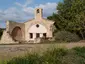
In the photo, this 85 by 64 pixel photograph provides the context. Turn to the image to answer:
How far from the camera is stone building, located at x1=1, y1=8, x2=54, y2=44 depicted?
45.9m

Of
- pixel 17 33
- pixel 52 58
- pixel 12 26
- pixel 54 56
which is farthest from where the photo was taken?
pixel 17 33

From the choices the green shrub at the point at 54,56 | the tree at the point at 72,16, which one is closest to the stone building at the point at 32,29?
the tree at the point at 72,16

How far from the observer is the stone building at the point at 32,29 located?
1806 inches

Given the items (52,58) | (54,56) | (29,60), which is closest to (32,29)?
(54,56)

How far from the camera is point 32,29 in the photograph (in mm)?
47938

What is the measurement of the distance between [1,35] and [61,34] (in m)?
14.2

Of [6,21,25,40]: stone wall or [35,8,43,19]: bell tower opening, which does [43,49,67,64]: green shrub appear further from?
[35,8,43,19]: bell tower opening

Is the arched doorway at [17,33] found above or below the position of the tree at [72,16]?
below

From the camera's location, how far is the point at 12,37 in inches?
1778

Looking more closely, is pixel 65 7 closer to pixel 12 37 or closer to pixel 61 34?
pixel 61 34

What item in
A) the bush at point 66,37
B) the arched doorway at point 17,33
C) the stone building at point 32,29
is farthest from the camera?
the arched doorway at point 17,33

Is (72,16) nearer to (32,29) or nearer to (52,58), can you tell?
(32,29)

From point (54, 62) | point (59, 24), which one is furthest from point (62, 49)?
point (59, 24)

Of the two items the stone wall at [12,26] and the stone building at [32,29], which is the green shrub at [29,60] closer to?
the stone wall at [12,26]
